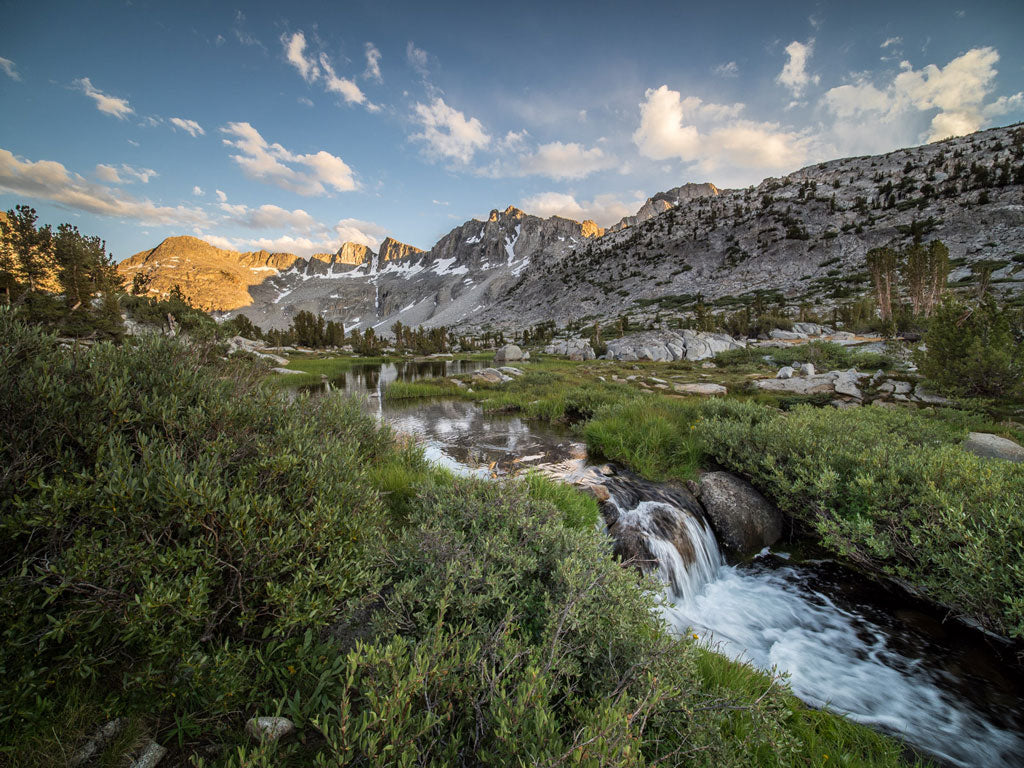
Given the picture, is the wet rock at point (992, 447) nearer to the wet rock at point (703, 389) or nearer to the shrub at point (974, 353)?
the shrub at point (974, 353)

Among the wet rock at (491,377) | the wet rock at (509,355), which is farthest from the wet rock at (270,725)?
the wet rock at (509,355)

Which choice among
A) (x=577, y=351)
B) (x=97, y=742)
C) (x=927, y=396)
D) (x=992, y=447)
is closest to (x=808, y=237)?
(x=577, y=351)

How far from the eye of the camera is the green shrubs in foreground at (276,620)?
2021 mm

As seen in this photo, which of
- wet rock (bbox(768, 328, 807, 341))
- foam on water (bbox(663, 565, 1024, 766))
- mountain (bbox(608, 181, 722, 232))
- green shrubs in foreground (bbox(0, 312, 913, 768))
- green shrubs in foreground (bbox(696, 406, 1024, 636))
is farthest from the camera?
mountain (bbox(608, 181, 722, 232))

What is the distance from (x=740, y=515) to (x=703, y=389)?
10.5 metres

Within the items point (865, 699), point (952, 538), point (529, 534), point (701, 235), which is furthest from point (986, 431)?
point (701, 235)

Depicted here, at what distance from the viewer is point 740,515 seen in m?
7.28

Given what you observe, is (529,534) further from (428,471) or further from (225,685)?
(428,471)

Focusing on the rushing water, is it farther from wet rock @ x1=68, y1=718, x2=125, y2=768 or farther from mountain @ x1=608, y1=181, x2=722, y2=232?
mountain @ x1=608, y1=181, x2=722, y2=232

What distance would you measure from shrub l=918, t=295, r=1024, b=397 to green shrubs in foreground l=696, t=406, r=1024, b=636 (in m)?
4.77

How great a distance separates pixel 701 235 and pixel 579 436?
340 feet

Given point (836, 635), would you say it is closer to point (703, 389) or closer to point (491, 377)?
point (703, 389)

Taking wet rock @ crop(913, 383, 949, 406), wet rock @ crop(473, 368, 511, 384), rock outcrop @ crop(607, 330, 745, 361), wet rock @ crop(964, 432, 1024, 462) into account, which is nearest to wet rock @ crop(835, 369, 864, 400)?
wet rock @ crop(913, 383, 949, 406)

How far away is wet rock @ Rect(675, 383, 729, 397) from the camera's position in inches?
632
